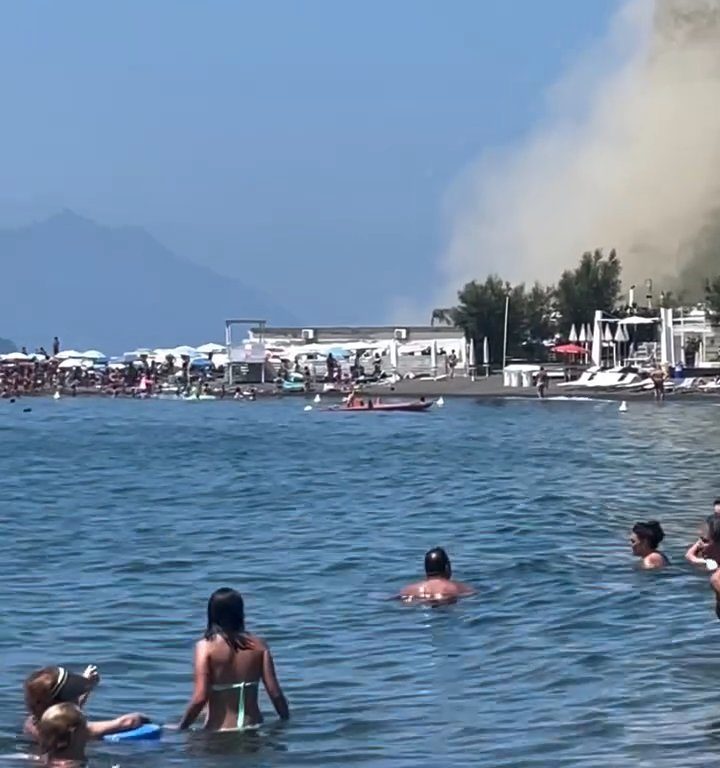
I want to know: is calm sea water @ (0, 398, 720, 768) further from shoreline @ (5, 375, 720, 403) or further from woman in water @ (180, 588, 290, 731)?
shoreline @ (5, 375, 720, 403)

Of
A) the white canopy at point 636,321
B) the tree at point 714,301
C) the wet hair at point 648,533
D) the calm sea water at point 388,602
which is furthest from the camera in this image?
the tree at point 714,301

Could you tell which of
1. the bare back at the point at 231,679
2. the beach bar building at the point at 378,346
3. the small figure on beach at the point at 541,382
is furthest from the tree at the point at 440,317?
the bare back at the point at 231,679

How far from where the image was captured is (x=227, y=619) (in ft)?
41.2

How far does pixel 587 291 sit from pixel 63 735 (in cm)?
10510

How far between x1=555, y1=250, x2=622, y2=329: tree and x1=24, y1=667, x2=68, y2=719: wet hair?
338 ft

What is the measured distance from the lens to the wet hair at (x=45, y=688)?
35.4 feet

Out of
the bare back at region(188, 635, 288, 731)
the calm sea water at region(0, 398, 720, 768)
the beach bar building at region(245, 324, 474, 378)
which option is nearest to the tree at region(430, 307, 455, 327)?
the beach bar building at region(245, 324, 474, 378)

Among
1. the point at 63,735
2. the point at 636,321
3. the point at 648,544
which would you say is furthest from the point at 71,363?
the point at 63,735

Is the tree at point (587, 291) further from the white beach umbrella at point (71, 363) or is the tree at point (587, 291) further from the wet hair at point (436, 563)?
the wet hair at point (436, 563)

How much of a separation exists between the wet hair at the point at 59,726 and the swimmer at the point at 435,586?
34.9 feet

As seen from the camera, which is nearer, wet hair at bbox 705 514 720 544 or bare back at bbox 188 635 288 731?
bare back at bbox 188 635 288 731

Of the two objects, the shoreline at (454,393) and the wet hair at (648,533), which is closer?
the wet hair at (648,533)

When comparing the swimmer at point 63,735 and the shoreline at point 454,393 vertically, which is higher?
the shoreline at point 454,393

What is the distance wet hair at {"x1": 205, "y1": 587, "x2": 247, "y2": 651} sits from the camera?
1249 cm
